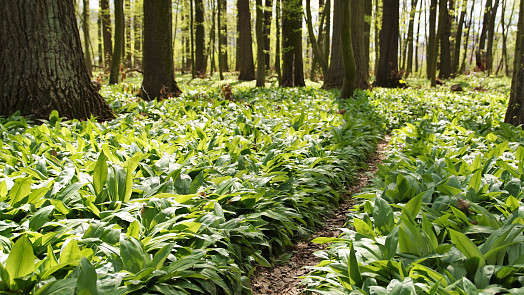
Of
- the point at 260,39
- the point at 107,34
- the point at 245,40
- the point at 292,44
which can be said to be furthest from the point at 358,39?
the point at 107,34

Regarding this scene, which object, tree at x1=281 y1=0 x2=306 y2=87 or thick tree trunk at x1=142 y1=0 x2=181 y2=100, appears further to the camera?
tree at x1=281 y1=0 x2=306 y2=87

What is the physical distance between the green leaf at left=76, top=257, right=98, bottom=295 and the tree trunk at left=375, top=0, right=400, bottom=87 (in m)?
14.0

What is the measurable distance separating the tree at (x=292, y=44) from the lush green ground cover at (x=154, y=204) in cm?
827

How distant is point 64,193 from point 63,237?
1.62 ft

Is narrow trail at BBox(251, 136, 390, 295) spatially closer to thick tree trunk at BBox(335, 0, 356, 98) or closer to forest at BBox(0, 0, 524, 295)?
forest at BBox(0, 0, 524, 295)

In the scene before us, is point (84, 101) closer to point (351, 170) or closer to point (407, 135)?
point (351, 170)

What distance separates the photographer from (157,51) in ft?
26.2

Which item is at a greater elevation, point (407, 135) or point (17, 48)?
point (17, 48)

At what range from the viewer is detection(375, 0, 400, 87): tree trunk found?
13852 millimetres

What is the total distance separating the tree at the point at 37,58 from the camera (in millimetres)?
4738

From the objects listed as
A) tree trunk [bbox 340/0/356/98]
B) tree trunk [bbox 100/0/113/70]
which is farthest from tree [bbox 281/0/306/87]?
tree trunk [bbox 100/0/113/70]

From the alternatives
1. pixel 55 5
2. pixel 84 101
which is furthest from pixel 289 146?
pixel 55 5

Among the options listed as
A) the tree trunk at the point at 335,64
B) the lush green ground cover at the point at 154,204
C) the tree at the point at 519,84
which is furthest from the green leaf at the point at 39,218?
the tree trunk at the point at 335,64

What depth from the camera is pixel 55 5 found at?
4.88 metres
